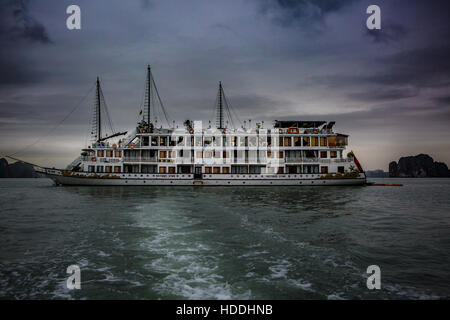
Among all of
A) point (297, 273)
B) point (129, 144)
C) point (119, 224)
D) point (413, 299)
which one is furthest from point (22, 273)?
point (129, 144)

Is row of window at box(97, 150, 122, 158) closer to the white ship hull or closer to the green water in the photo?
the white ship hull

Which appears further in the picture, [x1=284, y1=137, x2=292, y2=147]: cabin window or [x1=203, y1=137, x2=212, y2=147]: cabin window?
[x1=203, y1=137, x2=212, y2=147]: cabin window

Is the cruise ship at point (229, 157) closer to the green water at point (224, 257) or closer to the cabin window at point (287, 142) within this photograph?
the cabin window at point (287, 142)

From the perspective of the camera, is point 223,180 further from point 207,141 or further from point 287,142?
point 287,142

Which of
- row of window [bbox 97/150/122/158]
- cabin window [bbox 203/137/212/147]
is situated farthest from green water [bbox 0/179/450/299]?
cabin window [bbox 203/137/212/147]

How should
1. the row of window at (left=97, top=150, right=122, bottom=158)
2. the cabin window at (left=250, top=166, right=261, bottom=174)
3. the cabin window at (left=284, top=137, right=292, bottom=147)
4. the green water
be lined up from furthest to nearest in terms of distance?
the cabin window at (left=284, top=137, right=292, bottom=147) → the cabin window at (left=250, top=166, right=261, bottom=174) → the row of window at (left=97, top=150, right=122, bottom=158) → the green water

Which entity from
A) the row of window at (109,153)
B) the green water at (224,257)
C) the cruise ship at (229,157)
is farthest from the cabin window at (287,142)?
the green water at (224,257)

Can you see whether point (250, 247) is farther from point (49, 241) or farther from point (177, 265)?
point (49, 241)

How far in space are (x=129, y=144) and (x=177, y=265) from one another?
39978 mm

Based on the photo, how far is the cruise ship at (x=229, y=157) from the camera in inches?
1657

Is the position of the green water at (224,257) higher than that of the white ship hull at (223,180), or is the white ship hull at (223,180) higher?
the white ship hull at (223,180)

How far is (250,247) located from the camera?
9.27m

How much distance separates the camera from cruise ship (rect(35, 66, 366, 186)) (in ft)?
138
